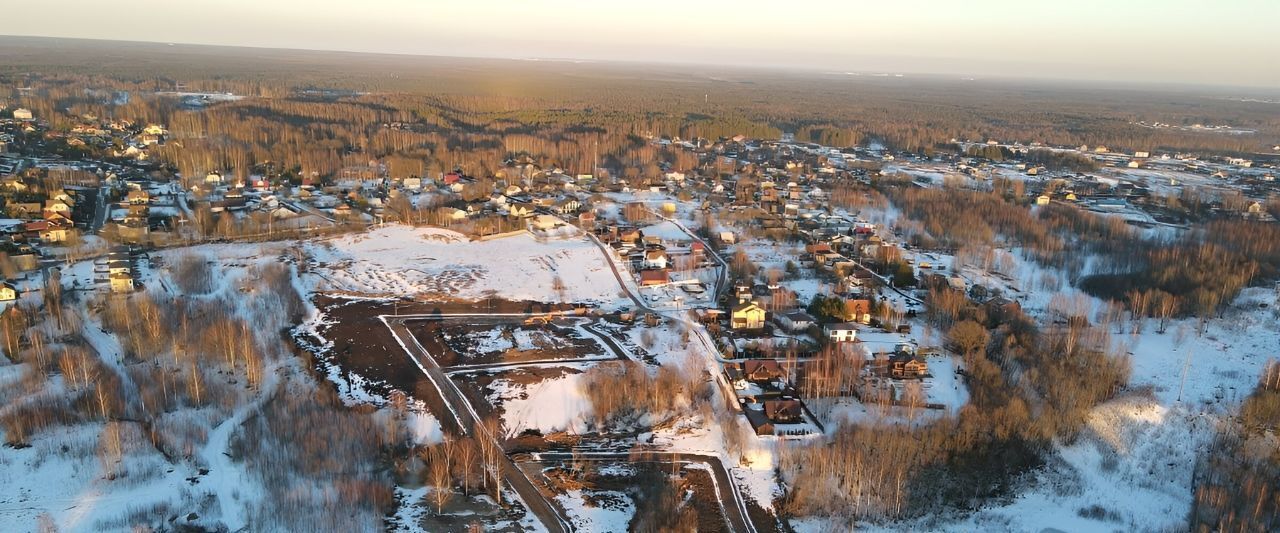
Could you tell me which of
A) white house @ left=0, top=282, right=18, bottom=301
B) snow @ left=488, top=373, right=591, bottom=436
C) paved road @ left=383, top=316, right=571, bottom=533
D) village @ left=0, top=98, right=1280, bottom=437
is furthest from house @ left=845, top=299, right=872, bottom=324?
white house @ left=0, top=282, right=18, bottom=301

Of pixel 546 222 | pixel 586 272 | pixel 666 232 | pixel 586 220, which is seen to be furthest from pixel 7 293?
pixel 666 232

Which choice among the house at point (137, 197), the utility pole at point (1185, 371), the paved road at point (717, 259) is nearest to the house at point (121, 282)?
the house at point (137, 197)

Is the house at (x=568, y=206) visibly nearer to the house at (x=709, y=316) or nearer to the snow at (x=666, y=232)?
the snow at (x=666, y=232)

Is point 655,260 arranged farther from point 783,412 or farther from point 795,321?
point 783,412

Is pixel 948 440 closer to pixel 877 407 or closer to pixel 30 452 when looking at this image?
pixel 877 407

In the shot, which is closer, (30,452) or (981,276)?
(30,452)

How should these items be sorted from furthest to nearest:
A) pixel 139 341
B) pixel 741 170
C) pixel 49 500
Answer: pixel 741 170
pixel 139 341
pixel 49 500

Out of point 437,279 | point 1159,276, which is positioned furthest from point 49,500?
point 1159,276
